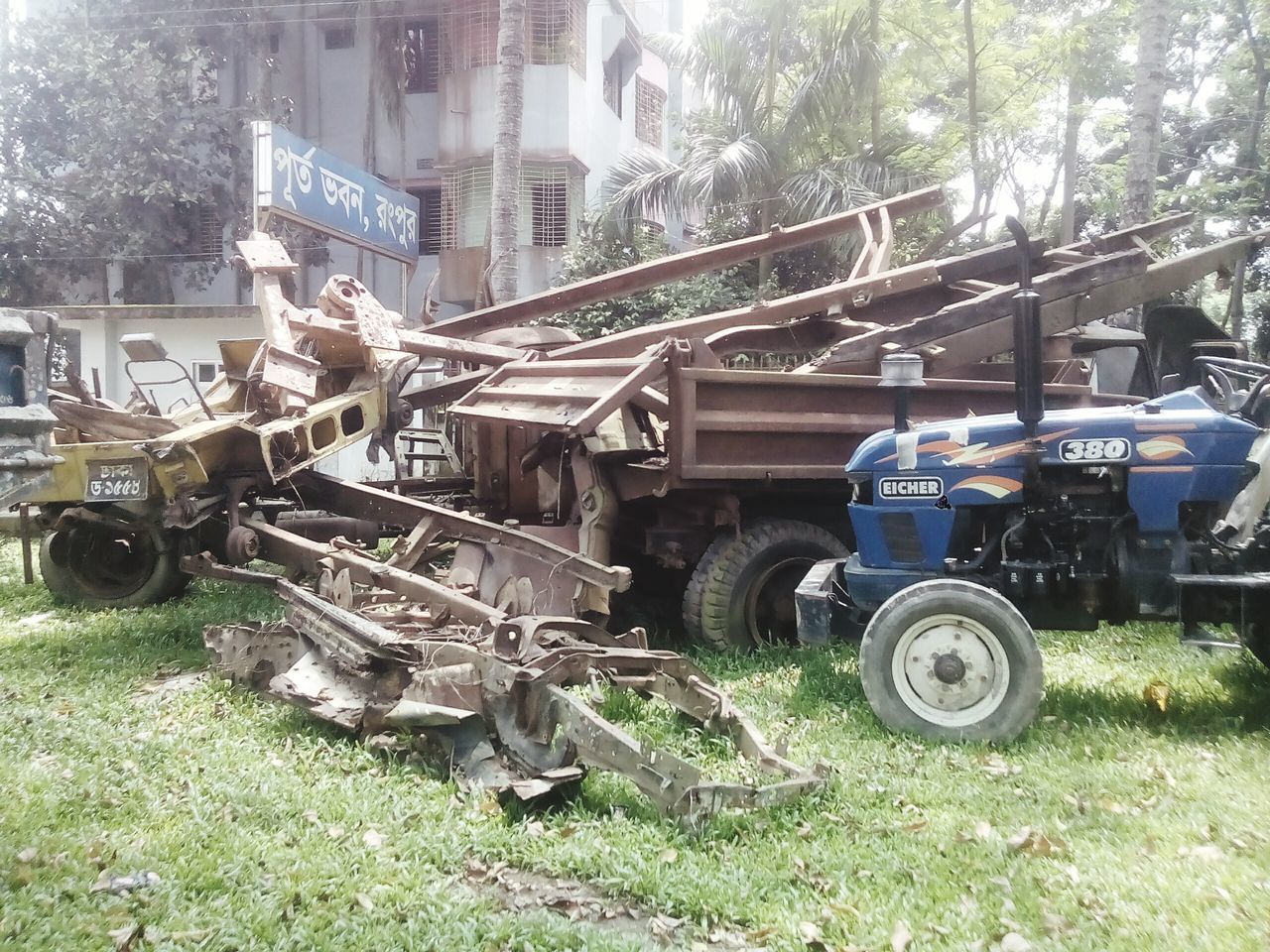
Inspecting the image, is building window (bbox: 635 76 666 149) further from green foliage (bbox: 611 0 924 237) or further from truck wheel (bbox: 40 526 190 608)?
truck wheel (bbox: 40 526 190 608)

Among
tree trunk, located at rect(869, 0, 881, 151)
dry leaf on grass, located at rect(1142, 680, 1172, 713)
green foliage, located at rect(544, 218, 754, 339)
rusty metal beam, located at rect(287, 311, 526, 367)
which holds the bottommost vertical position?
dry leaf on grass, located at rect(1142, 680, 1172, 713)

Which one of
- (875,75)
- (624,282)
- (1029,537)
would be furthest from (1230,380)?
(875,75)

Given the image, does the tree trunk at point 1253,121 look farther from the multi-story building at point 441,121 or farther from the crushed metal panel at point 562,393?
the crushed metal panel at point 562,393

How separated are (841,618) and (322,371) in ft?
13.1

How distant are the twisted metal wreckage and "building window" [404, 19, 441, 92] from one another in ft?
41.8

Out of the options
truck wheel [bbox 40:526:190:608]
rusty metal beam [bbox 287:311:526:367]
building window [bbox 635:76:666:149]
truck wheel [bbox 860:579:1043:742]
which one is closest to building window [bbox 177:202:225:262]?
building window [bbox 635:76:666:149]

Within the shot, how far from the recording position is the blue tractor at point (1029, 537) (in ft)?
14.3

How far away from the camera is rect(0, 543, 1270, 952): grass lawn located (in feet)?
9.61

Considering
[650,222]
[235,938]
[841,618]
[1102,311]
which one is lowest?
[235,938]

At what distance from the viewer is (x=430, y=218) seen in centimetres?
1955

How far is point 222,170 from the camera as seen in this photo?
60.4ft

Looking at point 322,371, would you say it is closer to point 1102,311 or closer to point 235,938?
point 235,938

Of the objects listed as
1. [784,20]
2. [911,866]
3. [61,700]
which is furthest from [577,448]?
[784,20]

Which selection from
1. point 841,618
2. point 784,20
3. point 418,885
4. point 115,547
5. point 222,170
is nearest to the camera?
point 418,885
